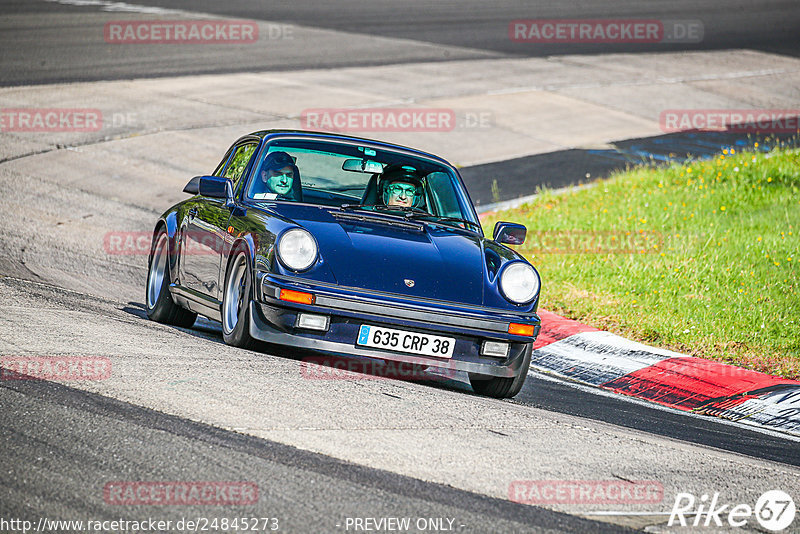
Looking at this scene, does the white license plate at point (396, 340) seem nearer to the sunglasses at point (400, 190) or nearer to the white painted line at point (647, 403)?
the sunglasses at point (400, 190)

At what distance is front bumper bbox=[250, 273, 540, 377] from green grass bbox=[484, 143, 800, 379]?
291 cm

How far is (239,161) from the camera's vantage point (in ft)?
24.7

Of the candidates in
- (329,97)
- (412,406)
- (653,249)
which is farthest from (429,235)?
(329,97)

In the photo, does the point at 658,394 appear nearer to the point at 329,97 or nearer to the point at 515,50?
the point at 329,97

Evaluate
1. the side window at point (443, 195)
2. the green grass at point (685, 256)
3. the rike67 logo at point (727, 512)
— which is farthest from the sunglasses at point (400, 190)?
the rike67 logo at point (727, 512)

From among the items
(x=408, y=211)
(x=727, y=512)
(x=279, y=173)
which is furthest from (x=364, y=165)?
(x=727, y=512)

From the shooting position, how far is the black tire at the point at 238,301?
599cm

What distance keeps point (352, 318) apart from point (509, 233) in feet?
5.60

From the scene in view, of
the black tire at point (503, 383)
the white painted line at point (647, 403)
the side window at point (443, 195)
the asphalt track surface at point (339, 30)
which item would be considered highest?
the asphalt track surface at point (339, 30)

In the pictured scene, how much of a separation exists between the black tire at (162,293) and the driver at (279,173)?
1151 mm

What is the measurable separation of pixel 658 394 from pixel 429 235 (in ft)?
6.64

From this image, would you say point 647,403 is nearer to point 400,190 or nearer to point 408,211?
point 408,211

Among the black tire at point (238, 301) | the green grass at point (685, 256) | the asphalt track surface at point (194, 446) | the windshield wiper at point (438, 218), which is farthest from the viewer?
the green grass at point (685, 256)

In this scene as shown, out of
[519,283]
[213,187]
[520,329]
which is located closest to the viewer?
[520,329]
